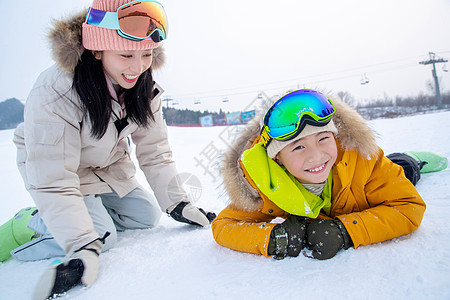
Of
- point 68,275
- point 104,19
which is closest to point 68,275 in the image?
point 68,275

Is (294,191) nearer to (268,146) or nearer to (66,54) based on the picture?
(268,146)

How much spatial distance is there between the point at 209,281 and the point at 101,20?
1.42m

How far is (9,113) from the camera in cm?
1461

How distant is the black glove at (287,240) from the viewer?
→ 3.94 ft

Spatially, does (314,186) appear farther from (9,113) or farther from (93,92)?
(9,113)

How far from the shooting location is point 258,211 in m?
1.44

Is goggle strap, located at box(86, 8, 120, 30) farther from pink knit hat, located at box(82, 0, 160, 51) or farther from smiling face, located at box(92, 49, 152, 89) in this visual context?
smiling face, located at box(92, 49, 152, 89)

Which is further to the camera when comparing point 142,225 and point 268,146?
point 142,225

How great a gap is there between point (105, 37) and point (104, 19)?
10cm

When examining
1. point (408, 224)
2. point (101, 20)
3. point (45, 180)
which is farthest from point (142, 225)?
point (408, 224)

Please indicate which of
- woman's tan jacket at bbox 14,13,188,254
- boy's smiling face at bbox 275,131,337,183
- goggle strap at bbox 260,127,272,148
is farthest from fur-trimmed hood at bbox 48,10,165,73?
boy's smiling face at bbox 275,131,337,183

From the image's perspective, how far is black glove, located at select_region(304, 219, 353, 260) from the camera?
1131 millimetres

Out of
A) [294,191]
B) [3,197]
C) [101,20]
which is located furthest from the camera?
[3,197]

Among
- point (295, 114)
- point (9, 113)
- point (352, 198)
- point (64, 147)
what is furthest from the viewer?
point (9, 113)
